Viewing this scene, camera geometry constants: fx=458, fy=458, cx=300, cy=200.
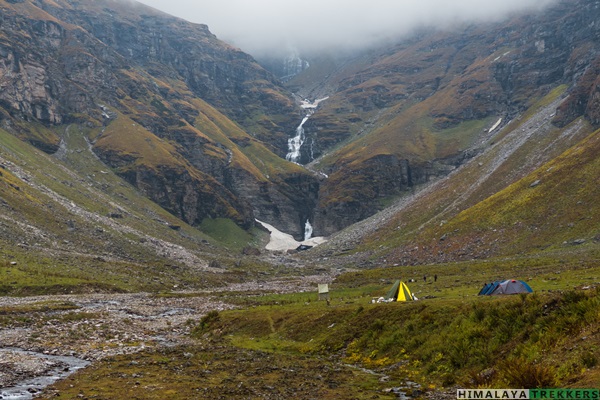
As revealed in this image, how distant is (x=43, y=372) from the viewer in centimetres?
2717

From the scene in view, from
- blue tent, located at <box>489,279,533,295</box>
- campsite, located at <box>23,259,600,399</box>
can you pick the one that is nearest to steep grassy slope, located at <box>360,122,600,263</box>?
blue tent, located at <box>489,279,533,295</box>

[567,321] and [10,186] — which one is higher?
[10,186]

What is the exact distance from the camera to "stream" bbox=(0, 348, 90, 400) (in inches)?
875

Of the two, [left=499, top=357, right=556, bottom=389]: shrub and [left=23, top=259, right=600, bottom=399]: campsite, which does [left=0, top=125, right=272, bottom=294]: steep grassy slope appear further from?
[left=499, top=357, right=556, bottom=389]: shrub

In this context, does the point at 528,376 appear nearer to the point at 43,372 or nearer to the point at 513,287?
the point at 513,287

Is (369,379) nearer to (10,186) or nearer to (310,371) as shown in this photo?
(310,371)

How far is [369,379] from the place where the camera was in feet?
77.9

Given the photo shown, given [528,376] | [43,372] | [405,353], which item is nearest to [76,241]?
[43,372]

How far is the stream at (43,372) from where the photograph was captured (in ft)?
72.9

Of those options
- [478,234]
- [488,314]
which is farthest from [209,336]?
[478,234]

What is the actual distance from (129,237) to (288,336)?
410ft

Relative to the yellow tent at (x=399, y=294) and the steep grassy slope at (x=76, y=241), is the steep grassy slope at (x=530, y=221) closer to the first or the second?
the yellow tent at (x=399, y=294)

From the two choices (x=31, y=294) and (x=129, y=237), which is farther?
(x=129, y=237)

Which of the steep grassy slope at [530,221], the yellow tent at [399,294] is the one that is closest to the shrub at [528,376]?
the yellow tent at [399,294]
